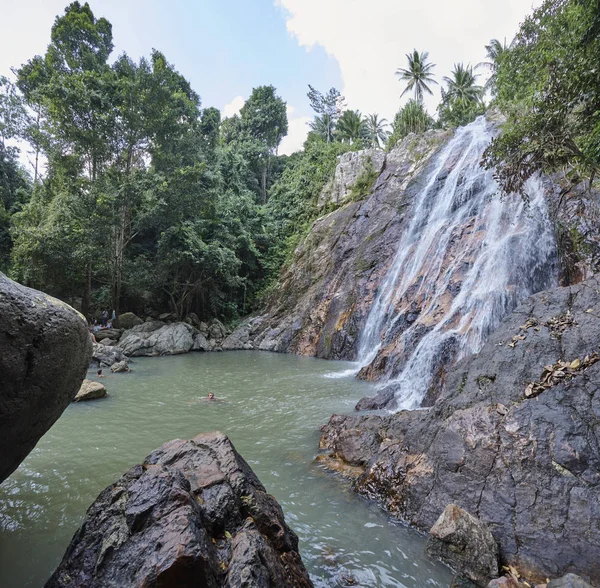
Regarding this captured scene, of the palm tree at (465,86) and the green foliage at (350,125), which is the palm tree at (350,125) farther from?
the palm tree at (465,86)

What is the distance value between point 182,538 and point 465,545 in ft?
8.46

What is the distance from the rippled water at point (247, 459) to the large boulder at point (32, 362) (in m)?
0.91

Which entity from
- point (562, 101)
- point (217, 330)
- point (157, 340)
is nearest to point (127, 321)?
point (157, 340)

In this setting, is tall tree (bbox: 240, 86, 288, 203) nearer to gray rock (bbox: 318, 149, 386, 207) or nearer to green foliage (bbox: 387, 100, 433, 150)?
gray rock (bbox: 318, 149, 386, 207)

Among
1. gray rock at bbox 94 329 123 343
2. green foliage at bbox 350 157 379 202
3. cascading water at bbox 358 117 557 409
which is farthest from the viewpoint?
green foliage at bbox 350 157 379 202

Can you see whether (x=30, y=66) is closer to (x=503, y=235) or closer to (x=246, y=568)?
(x=503, y=235)

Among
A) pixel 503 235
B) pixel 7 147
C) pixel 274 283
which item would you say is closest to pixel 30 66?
pixel 7 147

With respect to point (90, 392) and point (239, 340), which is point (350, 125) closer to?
point (239, 340)

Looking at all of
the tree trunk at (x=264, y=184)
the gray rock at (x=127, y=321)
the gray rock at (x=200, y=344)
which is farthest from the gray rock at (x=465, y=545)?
the tree trunk at (x=264, y=184)

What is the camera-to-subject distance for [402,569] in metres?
3.38

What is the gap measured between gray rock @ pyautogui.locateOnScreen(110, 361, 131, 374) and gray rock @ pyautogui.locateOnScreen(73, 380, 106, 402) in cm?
362

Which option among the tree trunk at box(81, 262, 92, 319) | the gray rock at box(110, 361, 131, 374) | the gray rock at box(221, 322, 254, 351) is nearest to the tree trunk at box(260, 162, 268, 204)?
the gray rock at box(221, 322, 254, 351)

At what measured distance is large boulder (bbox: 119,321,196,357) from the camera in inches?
672

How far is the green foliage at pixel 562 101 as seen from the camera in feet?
20.2
